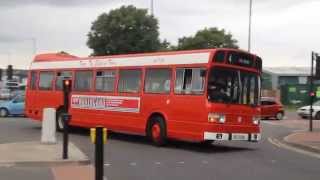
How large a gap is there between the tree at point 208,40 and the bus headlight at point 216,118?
202 feet

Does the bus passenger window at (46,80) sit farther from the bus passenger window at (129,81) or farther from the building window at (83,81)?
the bus passenger window at (129,81)

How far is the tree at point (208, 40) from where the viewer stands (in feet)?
270

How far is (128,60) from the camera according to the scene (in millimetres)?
23344

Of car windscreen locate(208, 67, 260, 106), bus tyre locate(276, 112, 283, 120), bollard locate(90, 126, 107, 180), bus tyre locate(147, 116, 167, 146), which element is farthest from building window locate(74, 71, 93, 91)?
bus tyre locate(276, 112, 283, 120)

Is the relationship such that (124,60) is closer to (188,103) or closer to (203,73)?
(188,103)

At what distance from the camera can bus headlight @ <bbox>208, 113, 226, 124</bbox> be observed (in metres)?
19.7

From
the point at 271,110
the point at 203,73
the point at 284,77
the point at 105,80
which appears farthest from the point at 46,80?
the point at 284,77

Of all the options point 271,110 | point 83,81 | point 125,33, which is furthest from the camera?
point 125,33

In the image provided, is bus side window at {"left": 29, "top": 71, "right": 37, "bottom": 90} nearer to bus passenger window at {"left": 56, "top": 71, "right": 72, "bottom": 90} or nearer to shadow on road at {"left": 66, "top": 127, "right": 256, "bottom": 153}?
bus passenger window at {"left": 56, "top": 71, "right": 72, "bottom": 90}

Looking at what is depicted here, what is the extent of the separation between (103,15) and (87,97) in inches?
1540

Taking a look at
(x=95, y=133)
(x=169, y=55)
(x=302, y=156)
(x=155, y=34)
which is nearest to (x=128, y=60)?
(x=169, y=55)

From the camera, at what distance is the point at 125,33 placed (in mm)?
62812

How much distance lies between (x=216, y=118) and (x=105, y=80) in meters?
5.84

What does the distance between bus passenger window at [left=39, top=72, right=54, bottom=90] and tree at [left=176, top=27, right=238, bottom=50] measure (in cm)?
5359
